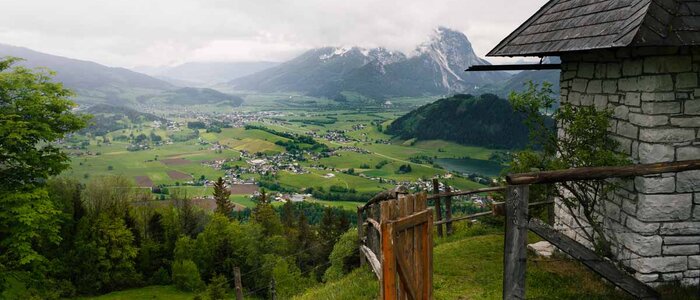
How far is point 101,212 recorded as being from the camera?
41156 millimetres

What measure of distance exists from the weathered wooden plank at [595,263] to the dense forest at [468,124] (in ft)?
391

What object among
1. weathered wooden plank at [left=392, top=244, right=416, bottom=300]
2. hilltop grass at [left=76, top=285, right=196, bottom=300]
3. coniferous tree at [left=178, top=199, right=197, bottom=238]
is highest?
weathered wooden plank at [left=392, top=244, right=416, bottom=300]

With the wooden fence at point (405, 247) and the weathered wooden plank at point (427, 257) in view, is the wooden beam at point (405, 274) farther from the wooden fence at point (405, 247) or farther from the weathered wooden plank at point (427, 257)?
the weathered wooden plank at point (427, 257)

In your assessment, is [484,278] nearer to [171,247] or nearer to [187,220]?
→ [171,247]

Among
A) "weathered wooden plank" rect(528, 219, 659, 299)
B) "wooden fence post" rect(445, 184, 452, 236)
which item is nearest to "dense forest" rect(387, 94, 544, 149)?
"wooden fence post" rect(445, 184, 452, 236)

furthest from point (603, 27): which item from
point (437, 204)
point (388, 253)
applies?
point (437, 204)

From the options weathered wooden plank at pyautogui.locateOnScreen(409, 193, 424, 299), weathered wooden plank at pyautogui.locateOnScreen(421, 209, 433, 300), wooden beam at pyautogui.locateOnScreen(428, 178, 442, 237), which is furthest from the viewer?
wooden beam at pyautogui.locateOnScreen(428, 178, 442, 237)

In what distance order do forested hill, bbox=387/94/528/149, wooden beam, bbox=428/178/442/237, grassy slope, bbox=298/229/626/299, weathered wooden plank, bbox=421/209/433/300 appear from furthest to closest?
forested hill, bbox=387/94/528/149 → wooden beam, bbox=428/178/442/237 → grassy slope, bbox=298/229/626/299 → weathered wooden plank, bbox=421/209/433/300

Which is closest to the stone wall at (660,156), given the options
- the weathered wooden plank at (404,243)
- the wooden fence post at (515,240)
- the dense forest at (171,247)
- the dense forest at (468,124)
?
the wooden fence post at (515,240)

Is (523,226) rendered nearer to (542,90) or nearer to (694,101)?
(694,101)

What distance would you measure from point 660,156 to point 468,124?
134m

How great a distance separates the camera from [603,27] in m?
6.92

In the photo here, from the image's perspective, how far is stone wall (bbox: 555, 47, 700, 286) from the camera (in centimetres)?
637

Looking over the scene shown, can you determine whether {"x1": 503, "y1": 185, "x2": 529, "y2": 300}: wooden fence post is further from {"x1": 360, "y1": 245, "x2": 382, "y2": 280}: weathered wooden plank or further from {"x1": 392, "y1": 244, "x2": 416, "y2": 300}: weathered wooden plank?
{"x1": 360, "y1": 245, "x2": 382, "y2": 280}: weathered wooden plank
